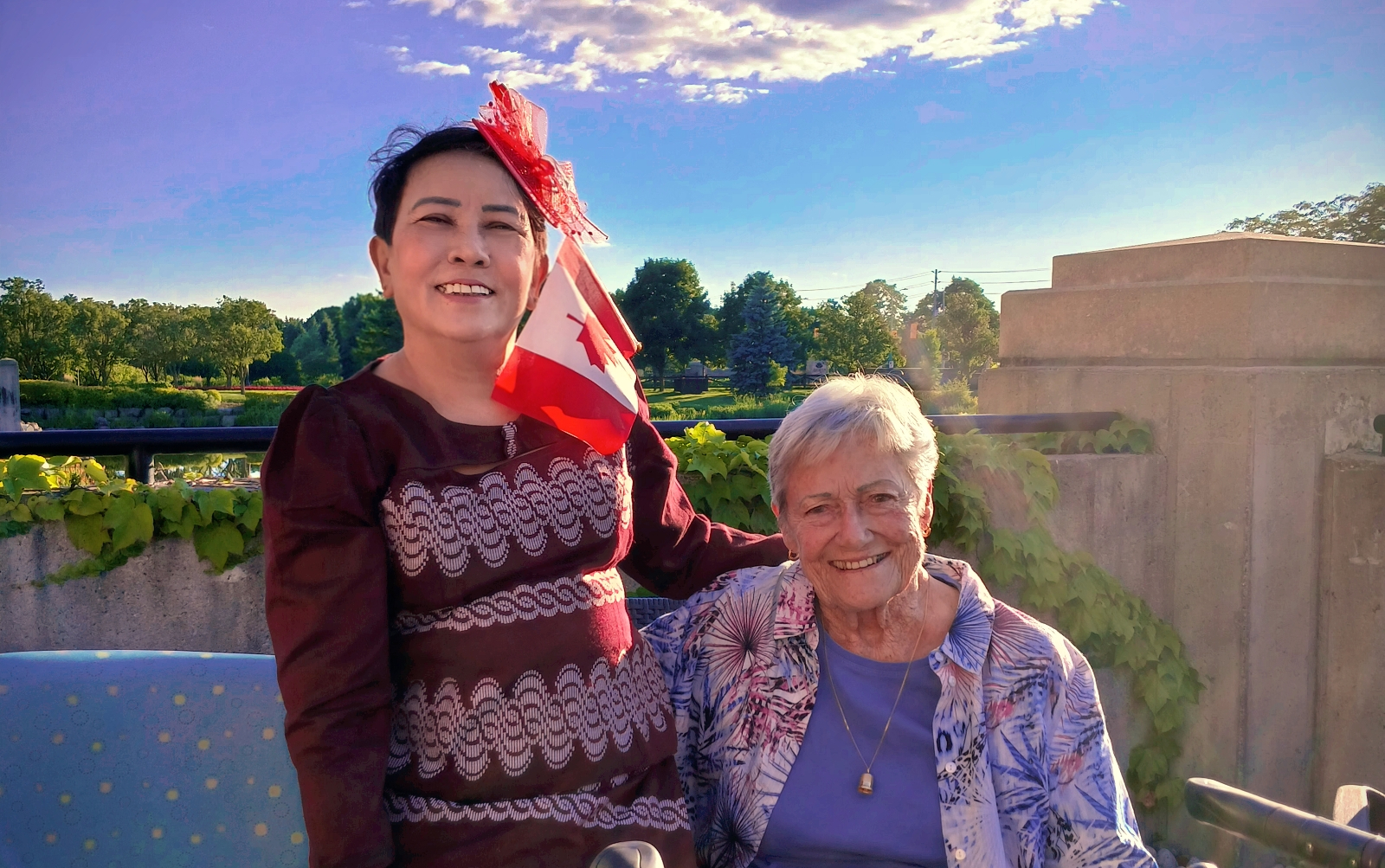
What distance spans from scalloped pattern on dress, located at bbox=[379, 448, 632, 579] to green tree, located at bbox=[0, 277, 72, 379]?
24.0m

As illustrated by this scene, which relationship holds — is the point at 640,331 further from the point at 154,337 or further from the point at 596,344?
the point at 596,344

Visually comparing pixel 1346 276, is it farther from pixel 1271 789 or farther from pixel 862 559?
pixel 862 559

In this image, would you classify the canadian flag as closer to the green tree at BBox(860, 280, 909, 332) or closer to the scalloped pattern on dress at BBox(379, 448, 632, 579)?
the scalloped pattern on dress at BBox(379, 448, 632, 579)

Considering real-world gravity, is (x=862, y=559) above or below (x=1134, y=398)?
below

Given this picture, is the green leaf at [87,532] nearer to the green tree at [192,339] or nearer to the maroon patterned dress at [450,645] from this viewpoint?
the maroon patterned dress at [450,645]

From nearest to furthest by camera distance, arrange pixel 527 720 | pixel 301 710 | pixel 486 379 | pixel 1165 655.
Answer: pixel 301 710
pixel 527 720
pixel 486 379
pixel 1165 655

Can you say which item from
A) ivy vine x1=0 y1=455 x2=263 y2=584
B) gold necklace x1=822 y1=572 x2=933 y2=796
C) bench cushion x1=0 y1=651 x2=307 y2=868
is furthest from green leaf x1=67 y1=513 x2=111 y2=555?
gold necklace x1=822 y1=572 x2=933 y2=796

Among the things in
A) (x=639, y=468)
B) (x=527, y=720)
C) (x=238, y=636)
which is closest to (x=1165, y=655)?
(x=639, y=468)

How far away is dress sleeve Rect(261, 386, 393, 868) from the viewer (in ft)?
4.54

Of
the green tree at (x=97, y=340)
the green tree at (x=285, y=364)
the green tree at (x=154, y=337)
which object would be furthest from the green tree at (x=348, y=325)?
the green tree at (x=97, y=340)

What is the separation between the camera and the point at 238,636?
2549 mm

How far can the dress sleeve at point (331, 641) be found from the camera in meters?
1.38

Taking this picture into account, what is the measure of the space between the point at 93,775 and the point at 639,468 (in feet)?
3.61

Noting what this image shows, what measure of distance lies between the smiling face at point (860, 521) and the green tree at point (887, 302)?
40.4 metres
